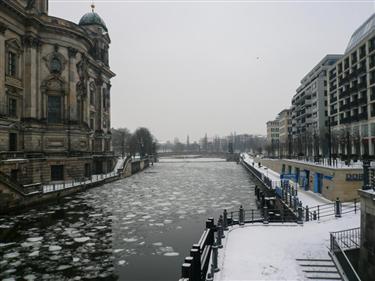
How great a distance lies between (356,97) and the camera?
5456 cm

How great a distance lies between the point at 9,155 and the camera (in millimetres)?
34281

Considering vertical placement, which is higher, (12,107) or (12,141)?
(12,107)

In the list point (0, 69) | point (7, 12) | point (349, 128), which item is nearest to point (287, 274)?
point (0, 69)

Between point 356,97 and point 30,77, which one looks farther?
point 356,97

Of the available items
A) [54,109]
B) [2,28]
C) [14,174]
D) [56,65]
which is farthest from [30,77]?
[14,174]

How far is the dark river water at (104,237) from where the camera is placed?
46.7ft

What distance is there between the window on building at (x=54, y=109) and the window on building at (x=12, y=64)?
6171mm

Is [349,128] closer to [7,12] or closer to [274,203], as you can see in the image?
[274,203]

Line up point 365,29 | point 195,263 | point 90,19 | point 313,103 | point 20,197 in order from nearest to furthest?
point 195,263 < point 20,197 < point 365,29 < point 90,19 < point 313,103

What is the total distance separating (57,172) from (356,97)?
47.7 meters

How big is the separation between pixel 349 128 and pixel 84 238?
167 ft

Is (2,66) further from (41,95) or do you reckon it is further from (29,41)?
(41,95)

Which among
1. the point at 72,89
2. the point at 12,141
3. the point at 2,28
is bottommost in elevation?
the point at 12,141

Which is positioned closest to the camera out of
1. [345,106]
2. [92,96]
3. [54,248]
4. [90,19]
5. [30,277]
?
[30,277]
